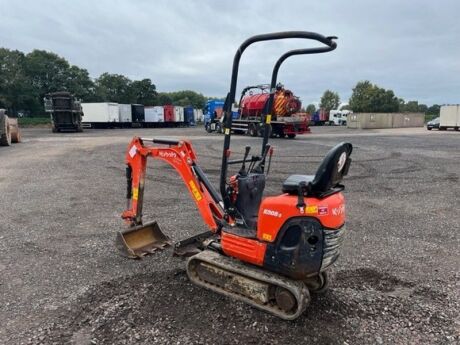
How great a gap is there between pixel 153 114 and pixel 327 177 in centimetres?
4919

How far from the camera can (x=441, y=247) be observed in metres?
5.60

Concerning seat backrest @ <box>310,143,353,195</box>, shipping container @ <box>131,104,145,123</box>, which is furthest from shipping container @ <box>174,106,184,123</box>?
seat backrest @ <box>310,143,353,195</box>

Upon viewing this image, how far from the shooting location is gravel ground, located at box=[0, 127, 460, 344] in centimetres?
342

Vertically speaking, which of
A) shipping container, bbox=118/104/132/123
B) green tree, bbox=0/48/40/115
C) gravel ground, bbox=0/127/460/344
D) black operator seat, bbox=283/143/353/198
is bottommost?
gravel ground, bbox=0/127/460/344

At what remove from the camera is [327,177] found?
3.30m

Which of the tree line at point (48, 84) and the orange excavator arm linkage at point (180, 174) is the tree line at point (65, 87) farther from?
the orange excavator arm linkage at point (180, 174)

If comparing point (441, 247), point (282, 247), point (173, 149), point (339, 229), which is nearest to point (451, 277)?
point (441, 247)

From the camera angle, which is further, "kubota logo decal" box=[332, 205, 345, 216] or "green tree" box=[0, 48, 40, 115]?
"green tree" box=[0, 48, 40, 115]

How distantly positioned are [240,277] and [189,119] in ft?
183

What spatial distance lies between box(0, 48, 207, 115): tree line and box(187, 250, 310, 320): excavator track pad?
63.7m

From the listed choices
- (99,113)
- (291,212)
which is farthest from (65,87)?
(291,212)

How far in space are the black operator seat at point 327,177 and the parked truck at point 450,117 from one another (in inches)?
1731

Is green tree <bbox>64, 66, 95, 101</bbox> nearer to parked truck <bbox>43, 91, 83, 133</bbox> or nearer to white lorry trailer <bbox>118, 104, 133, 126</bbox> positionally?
white lorry trailer <bbox>118, 104, 133, 126</bbox>

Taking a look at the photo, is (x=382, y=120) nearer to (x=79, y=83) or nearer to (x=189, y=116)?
(x=189, y=116)
